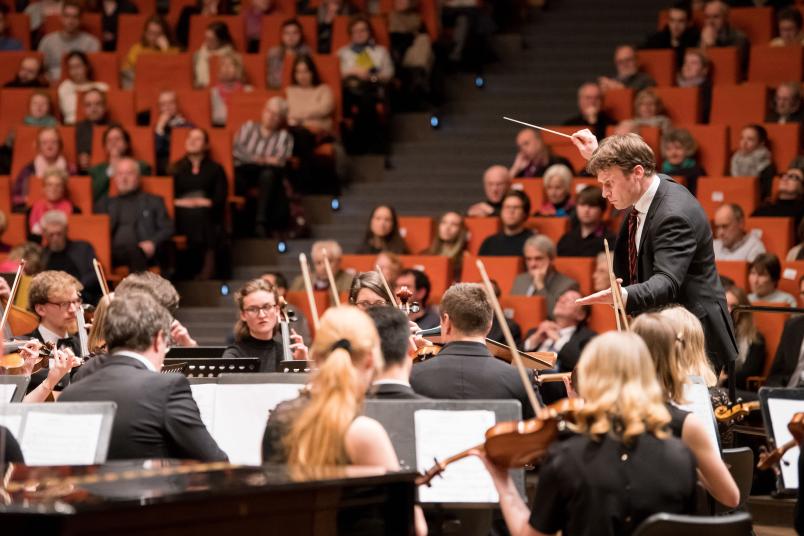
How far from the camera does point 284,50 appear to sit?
32.9ft

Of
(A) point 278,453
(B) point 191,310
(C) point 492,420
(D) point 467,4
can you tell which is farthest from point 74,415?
(D) point 467,4

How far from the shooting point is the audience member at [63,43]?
35.6 ft

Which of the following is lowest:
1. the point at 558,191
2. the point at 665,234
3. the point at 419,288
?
the point at 665,234

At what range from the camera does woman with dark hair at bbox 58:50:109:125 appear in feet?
33.7

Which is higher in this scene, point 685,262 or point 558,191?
point 558,191

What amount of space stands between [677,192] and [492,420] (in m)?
1.24

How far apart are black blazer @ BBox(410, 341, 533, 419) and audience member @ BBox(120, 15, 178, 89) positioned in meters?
6.70

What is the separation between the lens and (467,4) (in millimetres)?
10344

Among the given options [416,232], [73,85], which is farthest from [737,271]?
[73,85]

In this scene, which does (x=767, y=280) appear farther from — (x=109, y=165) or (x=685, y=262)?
(x=109, y=165)

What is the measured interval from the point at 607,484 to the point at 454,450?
2.82ft

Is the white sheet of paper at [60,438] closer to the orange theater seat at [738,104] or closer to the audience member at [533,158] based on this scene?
the audience member at [533,158]

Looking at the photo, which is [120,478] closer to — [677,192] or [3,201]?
[677,192]

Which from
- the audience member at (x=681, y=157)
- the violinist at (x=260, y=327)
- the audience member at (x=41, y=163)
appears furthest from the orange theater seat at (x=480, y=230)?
the audience member at (x=41, y=163)
